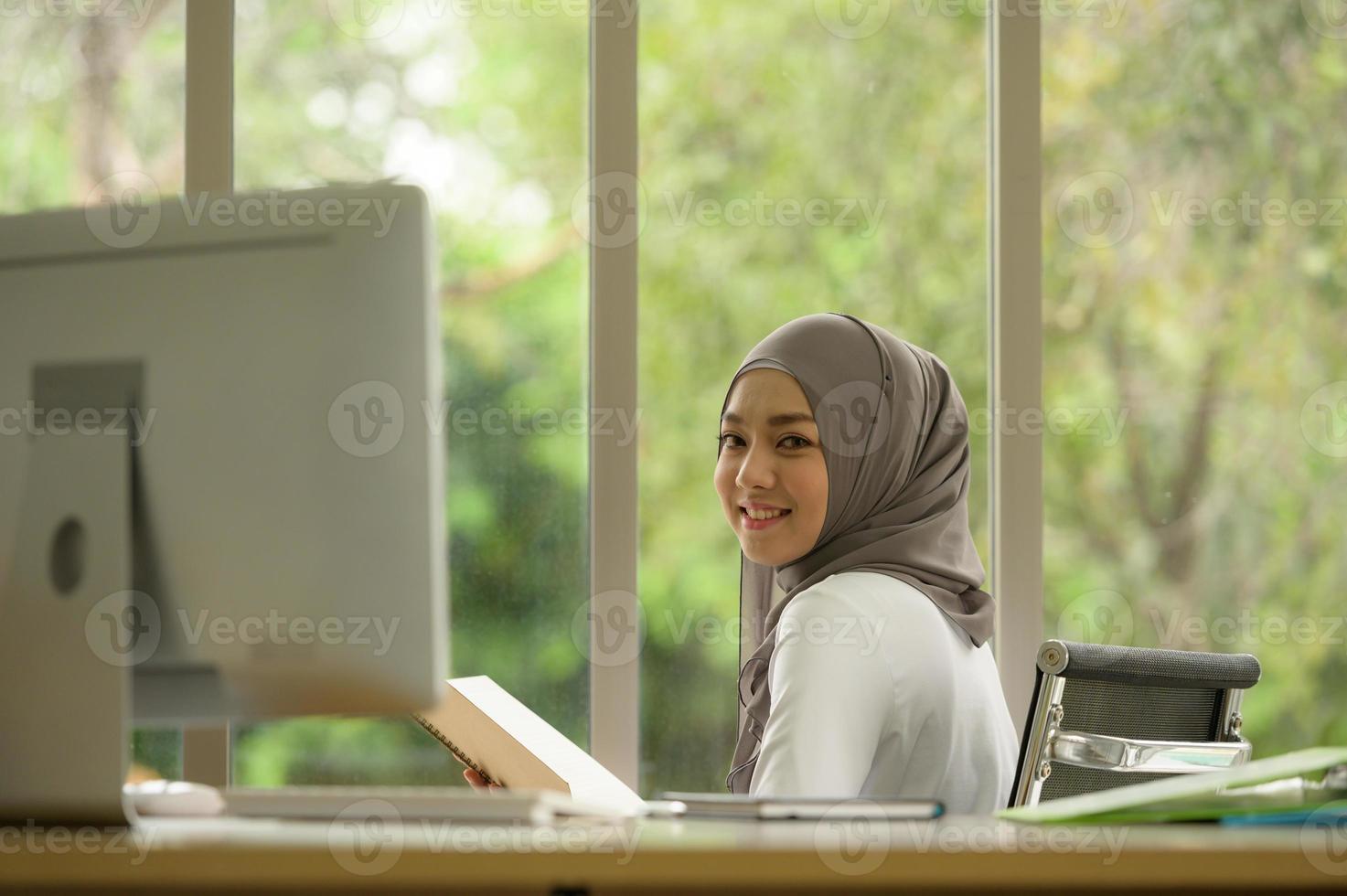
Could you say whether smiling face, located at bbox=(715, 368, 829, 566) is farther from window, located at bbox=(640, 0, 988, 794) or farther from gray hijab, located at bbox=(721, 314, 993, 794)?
window, located at bbox=(640, 0, 988, 794)

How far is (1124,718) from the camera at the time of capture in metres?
1.66

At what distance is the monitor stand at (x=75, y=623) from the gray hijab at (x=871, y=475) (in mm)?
1112

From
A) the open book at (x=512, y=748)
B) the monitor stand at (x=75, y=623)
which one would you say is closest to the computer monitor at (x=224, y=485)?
the monitor stand at (x=75, y=623)

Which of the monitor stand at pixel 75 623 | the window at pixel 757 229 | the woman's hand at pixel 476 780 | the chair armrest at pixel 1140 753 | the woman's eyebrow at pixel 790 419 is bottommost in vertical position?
the woman's hand at pixel 476 780

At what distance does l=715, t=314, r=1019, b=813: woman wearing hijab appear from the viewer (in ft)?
5.18

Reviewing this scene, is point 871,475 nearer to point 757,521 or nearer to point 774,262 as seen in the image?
point 757,521

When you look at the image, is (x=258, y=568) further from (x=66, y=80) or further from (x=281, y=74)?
(x=66, y=80)

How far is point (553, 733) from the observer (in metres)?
1.79

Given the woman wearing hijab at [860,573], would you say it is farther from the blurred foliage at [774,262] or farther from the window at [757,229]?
the blurred foliage at [774,262]

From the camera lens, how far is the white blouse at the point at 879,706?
1531mm

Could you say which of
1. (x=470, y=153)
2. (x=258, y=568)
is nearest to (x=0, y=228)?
(x=258, y=568)

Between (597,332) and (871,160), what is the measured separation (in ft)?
2.14

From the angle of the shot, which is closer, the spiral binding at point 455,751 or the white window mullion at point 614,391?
the spiral binding at point 455,751

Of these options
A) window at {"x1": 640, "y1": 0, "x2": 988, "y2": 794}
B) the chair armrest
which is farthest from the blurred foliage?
the chair armrest
